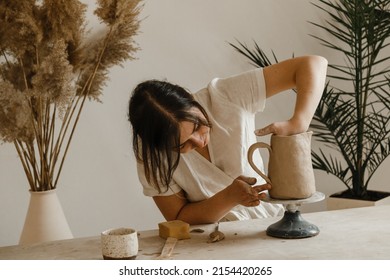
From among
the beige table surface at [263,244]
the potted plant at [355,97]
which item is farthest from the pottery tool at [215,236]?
the potted plant at [355,97]

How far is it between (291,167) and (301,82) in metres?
0.50

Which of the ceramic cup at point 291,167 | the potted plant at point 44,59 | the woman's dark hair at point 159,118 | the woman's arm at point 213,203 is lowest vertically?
the woman's arm at point 213,203

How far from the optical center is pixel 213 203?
1673mm

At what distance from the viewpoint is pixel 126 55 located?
7.65 feet

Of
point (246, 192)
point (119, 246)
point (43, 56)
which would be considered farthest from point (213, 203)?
point (43, 56)

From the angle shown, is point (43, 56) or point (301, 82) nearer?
point (301, 82)

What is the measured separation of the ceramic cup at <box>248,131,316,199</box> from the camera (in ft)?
4.70

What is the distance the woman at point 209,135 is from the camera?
160 centimetres

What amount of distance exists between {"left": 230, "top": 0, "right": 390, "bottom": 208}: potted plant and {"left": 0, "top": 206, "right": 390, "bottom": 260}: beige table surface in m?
1.43

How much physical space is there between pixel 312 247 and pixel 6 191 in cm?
169

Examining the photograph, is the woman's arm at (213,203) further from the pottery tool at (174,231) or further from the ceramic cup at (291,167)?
the pottery tool at (174,231)

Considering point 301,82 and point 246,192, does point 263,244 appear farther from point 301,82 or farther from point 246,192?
point 301,82

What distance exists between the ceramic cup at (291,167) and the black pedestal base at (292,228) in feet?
0.24
